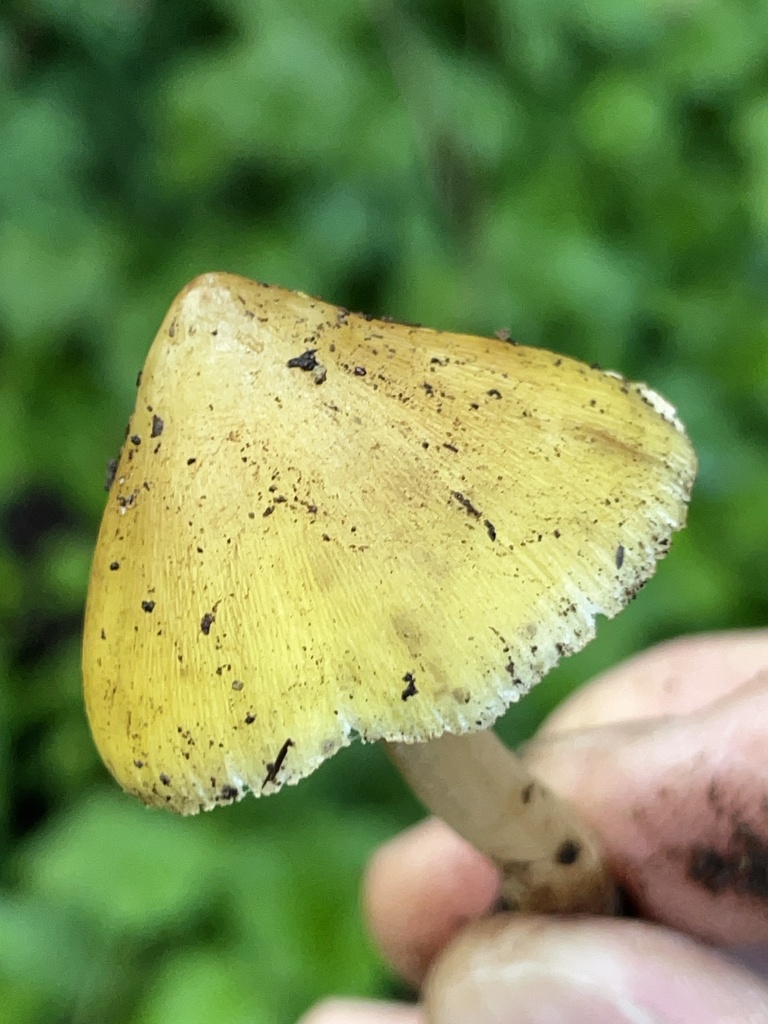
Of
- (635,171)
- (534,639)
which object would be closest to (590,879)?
(534,639)

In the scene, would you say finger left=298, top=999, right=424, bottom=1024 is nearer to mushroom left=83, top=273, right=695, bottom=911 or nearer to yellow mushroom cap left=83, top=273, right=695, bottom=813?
mushroom left=83, top=273, right=695, bottom=911

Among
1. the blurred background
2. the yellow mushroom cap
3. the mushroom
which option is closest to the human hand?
the blurred background

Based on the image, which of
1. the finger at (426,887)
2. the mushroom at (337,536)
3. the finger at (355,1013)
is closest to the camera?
the mushroom at (337,536)

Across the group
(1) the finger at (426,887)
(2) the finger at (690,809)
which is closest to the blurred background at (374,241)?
(1) the finger at (426,887)

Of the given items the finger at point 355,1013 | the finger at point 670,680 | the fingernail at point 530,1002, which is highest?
the finger at point 670,680

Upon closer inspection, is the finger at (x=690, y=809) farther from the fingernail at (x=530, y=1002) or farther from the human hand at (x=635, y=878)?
the fingernail at (x=530, y=1002)

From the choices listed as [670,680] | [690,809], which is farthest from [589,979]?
[670,680]
